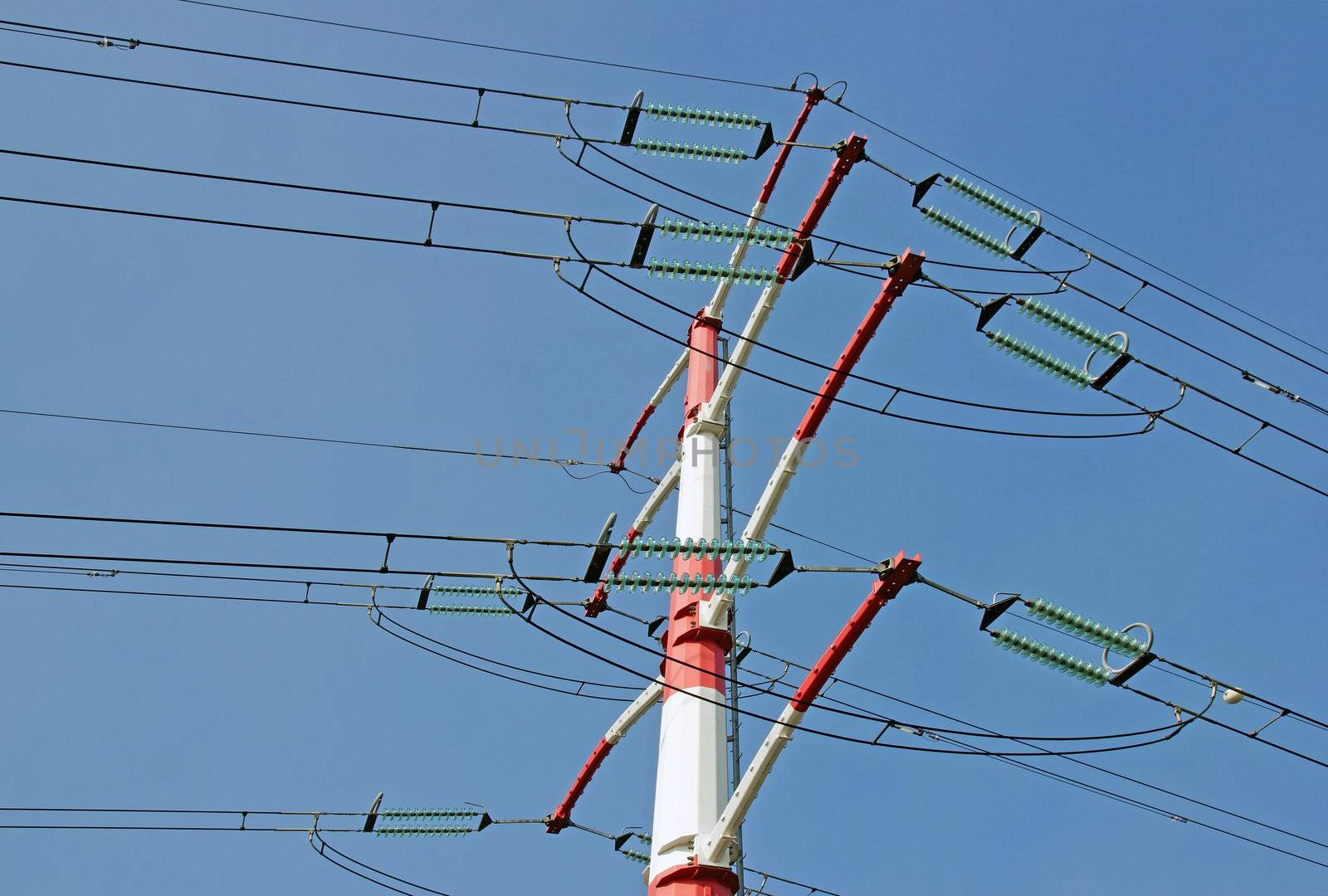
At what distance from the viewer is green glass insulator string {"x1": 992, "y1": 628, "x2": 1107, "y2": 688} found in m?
10.8

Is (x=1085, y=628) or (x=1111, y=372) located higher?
(x=1111, y=372)

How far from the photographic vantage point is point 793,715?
1094 centimetres

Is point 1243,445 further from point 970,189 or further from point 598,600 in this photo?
point 598,600

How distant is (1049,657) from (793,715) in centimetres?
224

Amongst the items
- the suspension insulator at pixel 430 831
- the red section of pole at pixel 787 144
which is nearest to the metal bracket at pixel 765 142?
the red section of pole at pixel 787 144

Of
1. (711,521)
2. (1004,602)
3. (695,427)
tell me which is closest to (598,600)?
(711,521)

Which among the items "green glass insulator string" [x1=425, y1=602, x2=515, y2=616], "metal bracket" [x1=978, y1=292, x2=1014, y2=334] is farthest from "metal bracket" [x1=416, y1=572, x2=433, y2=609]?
"metal bracket" [x1=978, y1=292, x2=1014, y2=334]

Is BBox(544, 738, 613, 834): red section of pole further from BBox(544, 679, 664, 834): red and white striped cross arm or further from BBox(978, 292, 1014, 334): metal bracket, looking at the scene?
BBox(978, 292, 1014, 334): metal bracket

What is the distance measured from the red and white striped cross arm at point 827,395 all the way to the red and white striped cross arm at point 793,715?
2.36m

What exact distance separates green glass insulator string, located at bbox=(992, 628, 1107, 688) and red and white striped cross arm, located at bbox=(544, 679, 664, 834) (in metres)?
4.11

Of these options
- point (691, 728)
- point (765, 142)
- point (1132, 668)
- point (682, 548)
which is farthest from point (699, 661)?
point (765, 142)

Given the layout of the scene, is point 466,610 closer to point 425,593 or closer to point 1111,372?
point 425,593

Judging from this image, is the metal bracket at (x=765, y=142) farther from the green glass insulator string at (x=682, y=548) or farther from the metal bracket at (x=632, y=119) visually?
the green glass insulator string at (x=682, y=548)

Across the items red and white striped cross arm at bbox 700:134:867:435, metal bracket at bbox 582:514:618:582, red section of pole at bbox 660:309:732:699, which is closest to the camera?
metal bracket at bbox 582:514:618:582
